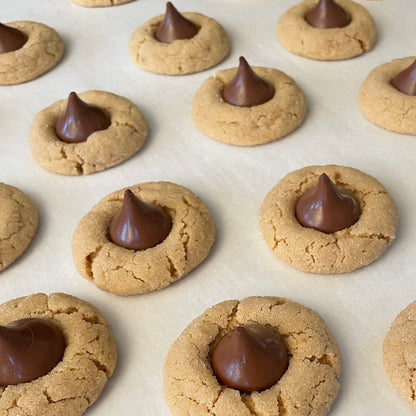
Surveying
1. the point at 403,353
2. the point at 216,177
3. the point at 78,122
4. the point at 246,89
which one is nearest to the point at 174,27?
the point at 246,89

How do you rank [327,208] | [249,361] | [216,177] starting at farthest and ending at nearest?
1. [216,177]
2. [327,208]
3. [249,361]

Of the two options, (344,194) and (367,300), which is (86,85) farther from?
(367,300)

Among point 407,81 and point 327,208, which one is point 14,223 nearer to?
point 327,208

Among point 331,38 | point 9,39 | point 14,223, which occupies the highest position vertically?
point 331,38

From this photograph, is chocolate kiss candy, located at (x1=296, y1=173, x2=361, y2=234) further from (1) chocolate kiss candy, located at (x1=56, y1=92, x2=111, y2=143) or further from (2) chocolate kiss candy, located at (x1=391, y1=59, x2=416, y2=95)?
(1) chocolate kiss candy, located at (x1=56, y1=92, x2=111, y2=143)

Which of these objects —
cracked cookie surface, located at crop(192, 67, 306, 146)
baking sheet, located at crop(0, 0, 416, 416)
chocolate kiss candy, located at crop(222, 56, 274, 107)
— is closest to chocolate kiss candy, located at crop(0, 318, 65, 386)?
baking sheet, located at crop(0, 0, 416, 416)

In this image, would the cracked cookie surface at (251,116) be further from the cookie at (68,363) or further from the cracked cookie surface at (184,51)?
the cookie at (68,363)
